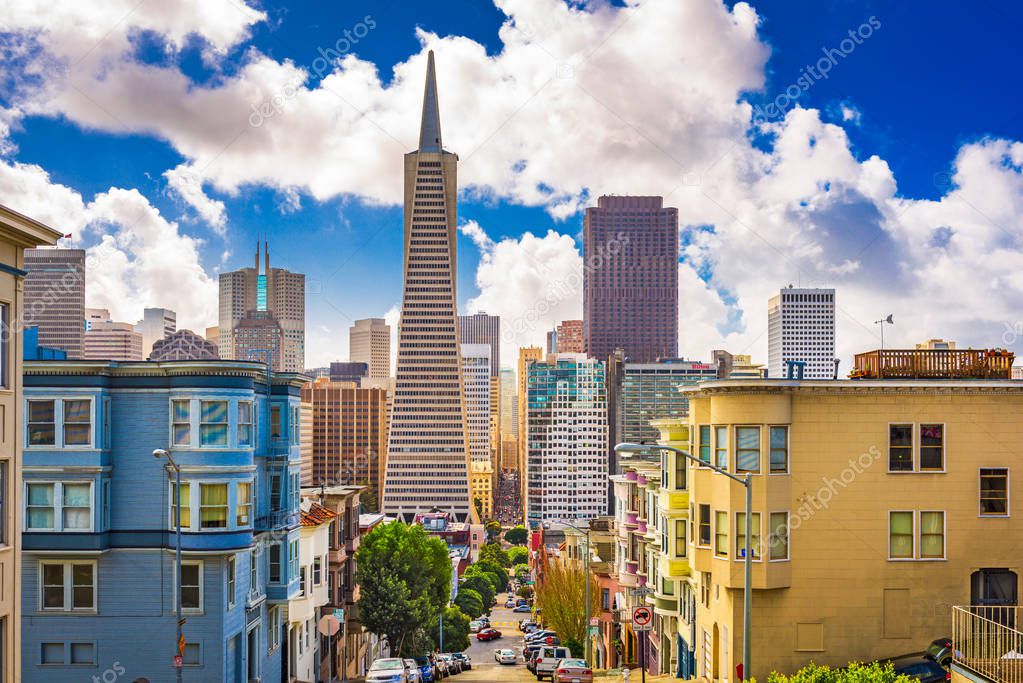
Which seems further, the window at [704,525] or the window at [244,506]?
the window at [244,506]

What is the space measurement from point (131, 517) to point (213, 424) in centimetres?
434

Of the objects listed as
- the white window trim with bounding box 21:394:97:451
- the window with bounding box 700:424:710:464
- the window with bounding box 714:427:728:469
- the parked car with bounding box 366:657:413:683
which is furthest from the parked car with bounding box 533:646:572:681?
the white window trim with bounding box 21:394:97:451

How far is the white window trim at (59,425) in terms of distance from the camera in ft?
117

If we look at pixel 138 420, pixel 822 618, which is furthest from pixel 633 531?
pixel 138 420

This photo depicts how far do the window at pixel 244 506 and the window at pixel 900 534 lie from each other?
21289 mm

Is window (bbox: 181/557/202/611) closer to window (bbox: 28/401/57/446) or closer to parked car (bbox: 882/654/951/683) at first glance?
window (bbox: 28/401/57/446)

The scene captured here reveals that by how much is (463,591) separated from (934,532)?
116174 millimetres

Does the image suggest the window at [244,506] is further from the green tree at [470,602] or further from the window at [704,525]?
the green tree at [470,602]

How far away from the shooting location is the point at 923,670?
3005cm

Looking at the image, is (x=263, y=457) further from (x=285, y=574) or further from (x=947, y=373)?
(x=947, y=373)

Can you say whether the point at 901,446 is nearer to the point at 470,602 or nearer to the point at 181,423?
the point at 181,423

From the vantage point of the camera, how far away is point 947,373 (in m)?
34.1

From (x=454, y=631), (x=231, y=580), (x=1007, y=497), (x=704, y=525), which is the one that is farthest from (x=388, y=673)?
(x=454, y=631)

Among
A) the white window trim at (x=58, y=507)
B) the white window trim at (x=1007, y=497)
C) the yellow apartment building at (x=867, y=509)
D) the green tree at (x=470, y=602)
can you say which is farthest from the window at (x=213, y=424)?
the green tree at (x=470, y=602)
